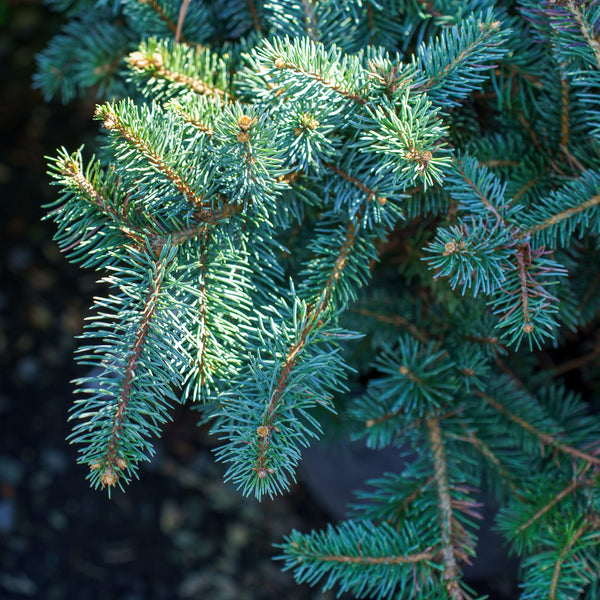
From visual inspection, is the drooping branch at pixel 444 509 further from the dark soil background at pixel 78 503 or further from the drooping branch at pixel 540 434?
the dark soil background at pixel 78 503

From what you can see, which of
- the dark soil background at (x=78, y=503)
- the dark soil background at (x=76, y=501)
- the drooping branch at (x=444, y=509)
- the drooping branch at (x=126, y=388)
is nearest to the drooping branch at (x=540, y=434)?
the drooping branch at (x=444, y=509)

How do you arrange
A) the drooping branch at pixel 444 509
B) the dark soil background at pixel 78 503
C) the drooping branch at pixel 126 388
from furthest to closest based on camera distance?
the dark soil background at pixel 78 503 → the drooping branch at pixel 444 509 → the drooping branch at pixel 126 388

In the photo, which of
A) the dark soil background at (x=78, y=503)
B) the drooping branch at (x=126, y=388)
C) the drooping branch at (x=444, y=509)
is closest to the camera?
the drooping branch at (x=126, y=388)

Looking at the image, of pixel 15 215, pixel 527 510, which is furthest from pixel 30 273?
pixel 527 510

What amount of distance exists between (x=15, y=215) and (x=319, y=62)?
1353 millimetres

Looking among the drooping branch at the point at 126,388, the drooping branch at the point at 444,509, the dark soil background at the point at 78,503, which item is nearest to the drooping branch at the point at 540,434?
the drooping branch at the point at 444,509

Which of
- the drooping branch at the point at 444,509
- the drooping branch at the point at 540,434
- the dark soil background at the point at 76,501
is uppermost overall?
the drooping branch at the point at 540,434

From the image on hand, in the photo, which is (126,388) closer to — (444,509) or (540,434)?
(444,509)

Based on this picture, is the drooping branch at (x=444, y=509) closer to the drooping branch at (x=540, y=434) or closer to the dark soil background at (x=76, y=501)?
the drooping branch at (x=540, y=434)

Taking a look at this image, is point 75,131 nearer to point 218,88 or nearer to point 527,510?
point 218,88

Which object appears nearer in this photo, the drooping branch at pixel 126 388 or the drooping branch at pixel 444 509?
the drooping branch at pixel 126 388

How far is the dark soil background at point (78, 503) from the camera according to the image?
1.18m

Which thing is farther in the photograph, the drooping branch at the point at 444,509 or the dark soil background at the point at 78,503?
the dark soil background at the point at 78,503

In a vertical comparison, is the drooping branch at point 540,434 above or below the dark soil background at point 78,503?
above
